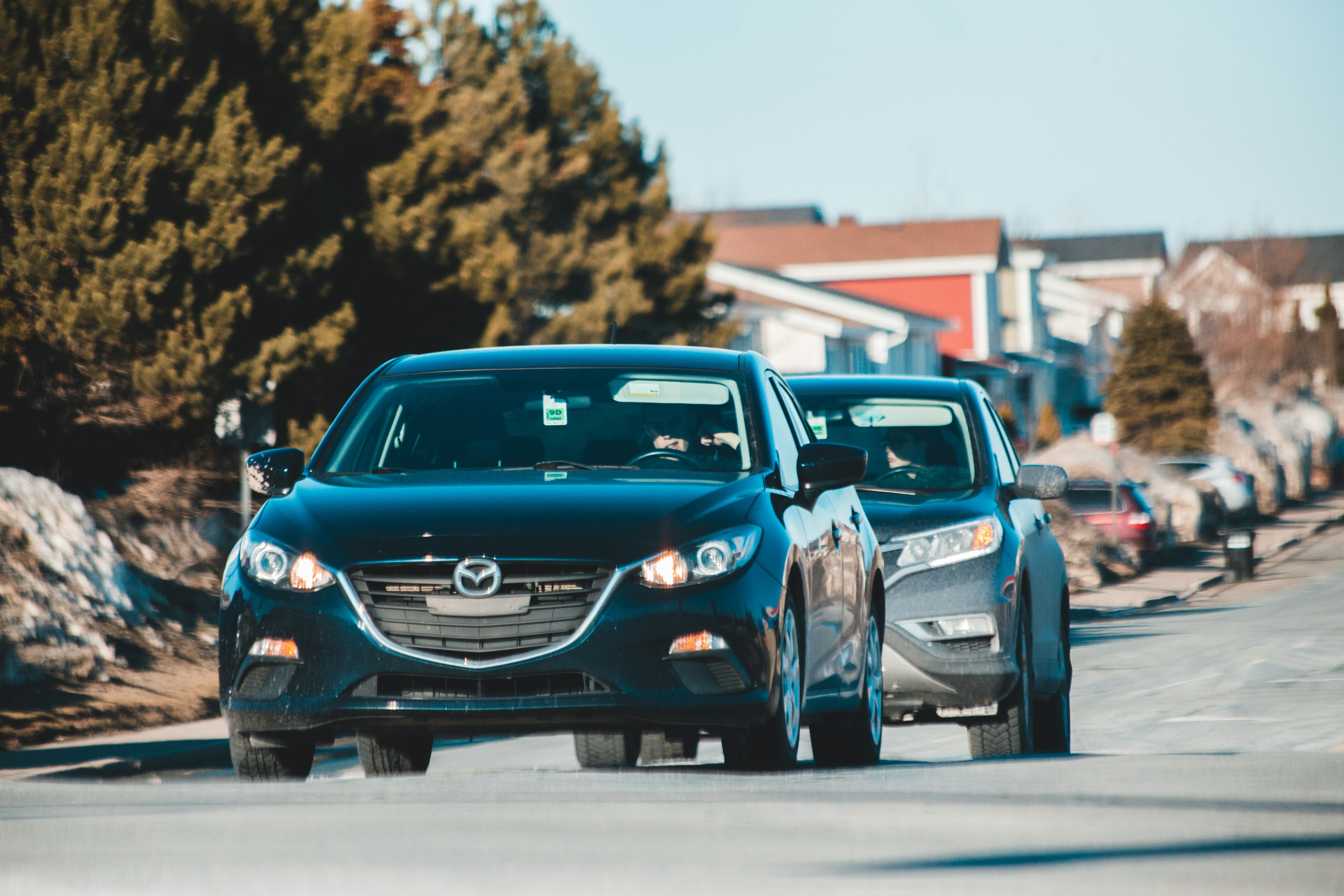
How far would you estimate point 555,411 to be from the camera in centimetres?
721

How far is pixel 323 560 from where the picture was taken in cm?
609

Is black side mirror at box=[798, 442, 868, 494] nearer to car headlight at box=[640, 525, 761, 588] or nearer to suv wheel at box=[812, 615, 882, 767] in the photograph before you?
car headlight at box=[640, 525, 761, 588]

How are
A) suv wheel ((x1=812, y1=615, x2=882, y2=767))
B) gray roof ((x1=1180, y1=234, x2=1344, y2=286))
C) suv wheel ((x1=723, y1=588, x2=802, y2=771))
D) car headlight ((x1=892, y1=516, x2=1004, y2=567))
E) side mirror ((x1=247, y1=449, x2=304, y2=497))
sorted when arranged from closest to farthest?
suv wheel ((x1=723, y1=588, x2=802, y2=771)) < side mirror ((x1=247, y1=449, x2=304, y2=497)) < suv wheel ((x1=812, y1=615, x2=882, y2=767)) < car headlight ((x1=892, y1=516, x2=1004, y2=567)) < gray roof ((x1=1180, y1=234, x2=1344, y2=286))

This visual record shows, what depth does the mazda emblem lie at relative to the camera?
595 centimetres

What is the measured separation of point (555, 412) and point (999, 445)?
3.86m

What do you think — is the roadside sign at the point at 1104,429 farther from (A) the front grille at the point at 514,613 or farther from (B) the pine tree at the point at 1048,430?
(A) the front grille at the point at 514,613

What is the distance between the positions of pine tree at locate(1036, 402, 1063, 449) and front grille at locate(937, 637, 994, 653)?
54.6m

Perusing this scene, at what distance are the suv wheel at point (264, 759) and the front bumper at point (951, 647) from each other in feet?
10.8

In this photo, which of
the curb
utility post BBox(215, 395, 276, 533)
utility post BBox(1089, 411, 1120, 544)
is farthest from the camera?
utility post BBox(1089, 411, 1120, 544)

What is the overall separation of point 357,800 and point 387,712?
1.48 ft

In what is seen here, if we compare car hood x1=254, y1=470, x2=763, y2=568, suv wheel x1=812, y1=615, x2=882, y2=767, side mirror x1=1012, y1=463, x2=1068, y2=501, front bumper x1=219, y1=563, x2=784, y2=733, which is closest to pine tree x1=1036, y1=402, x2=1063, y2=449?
side mirror x1=1012, y1=463, x2=1068, y2=501

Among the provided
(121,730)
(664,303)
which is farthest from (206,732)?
(664,303)

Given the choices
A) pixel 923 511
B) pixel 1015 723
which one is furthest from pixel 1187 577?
pixel 923 511

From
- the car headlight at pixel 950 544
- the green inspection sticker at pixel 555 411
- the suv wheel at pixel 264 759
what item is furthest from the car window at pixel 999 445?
the suv wheel at pixel 264 759
